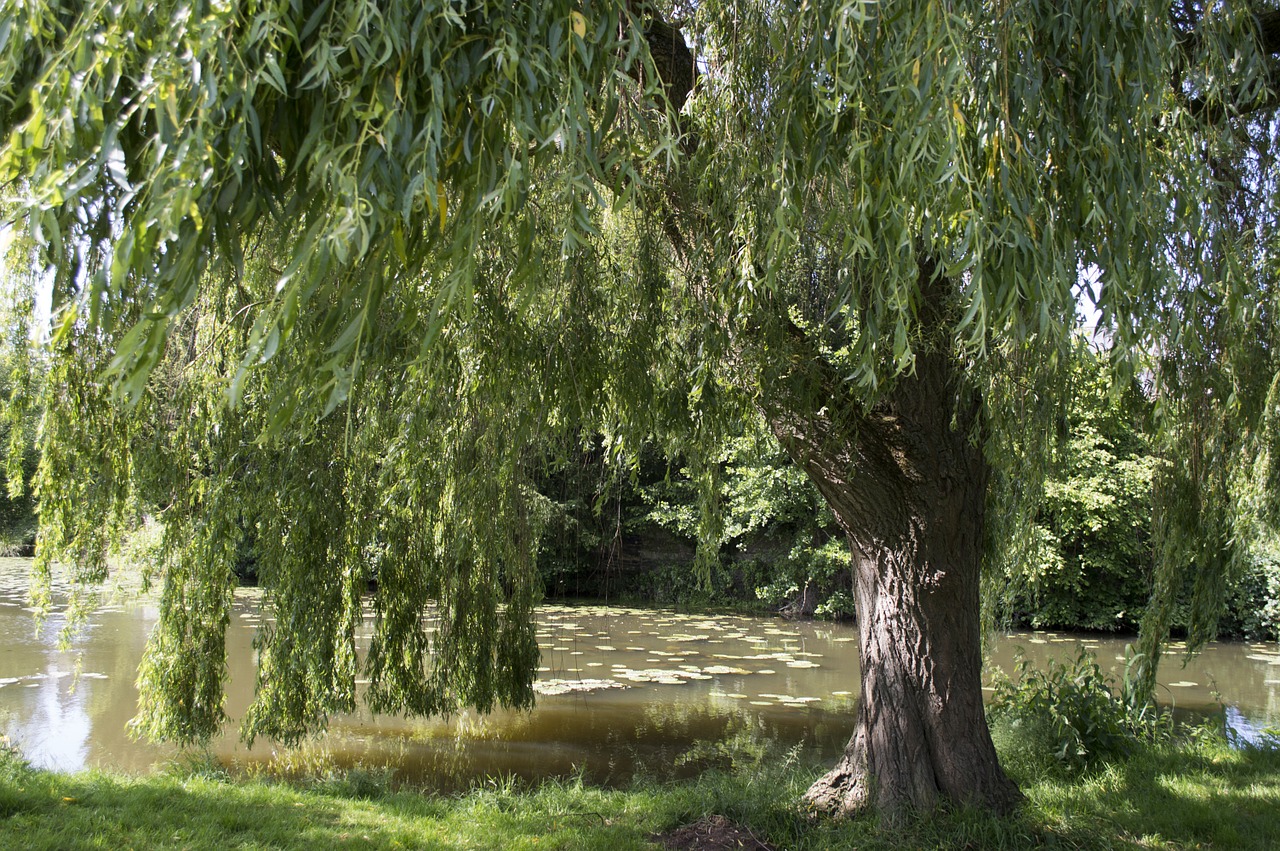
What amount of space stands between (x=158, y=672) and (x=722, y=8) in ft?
13.8

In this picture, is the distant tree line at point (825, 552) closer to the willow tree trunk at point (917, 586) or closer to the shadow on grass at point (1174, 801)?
the shadow on grass at point (1174, 801)

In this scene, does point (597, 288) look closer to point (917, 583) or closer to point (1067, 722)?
point (917, 583)

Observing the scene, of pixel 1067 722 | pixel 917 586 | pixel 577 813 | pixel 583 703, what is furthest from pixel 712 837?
pixel 583 703

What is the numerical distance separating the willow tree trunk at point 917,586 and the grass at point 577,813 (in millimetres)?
210

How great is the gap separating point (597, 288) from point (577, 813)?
2.98 meters

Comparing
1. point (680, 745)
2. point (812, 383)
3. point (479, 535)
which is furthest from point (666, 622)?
point (812, 383)

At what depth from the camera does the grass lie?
13.8 feet

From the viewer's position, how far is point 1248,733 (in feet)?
26.1

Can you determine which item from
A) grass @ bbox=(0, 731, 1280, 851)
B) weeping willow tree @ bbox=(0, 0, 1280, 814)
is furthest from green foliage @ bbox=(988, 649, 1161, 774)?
weeping willow tree @ bbox=(0, 0, 1280, 814)

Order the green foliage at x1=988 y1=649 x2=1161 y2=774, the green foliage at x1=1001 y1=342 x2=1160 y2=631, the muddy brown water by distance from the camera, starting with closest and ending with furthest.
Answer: the green foliage at x1=988 y1=649 x2=1161 y2=774 < the muddy brown water < the green foliage at x1=1001 y1=342 x2=1160 y2=631

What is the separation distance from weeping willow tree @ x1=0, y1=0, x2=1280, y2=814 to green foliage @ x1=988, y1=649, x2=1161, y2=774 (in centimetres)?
62

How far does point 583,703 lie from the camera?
8992mm

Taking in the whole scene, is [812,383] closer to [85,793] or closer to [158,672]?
[158,672]

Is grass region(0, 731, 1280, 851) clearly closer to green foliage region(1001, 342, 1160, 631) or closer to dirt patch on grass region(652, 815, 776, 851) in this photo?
dirt patch on grass region(652, 815, 776, 851)
